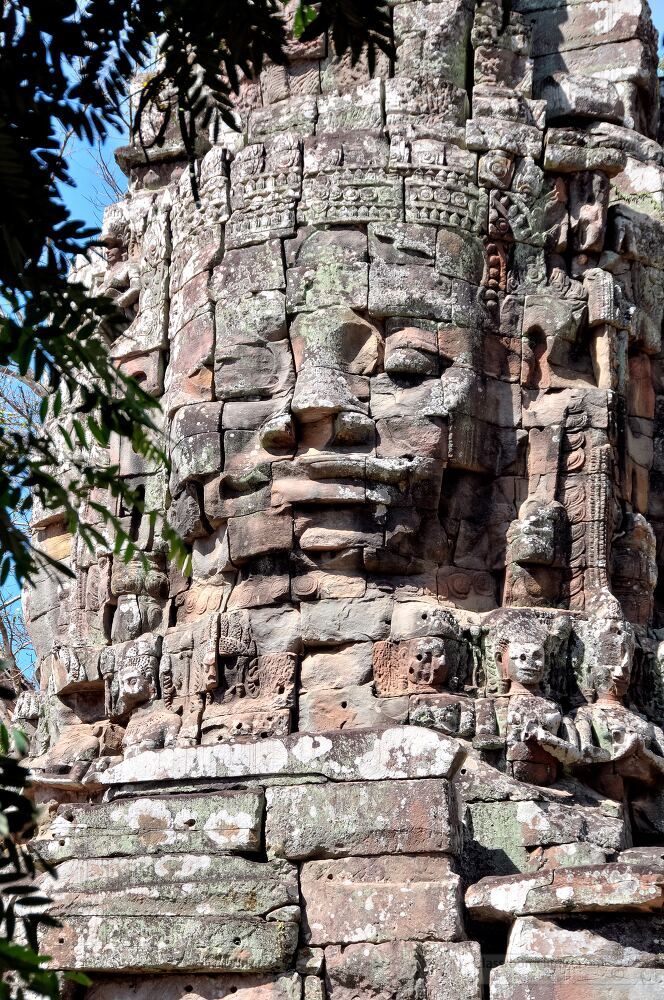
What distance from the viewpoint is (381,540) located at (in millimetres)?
13000

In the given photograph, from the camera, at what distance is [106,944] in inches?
429

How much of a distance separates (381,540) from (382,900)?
3021 millimetres

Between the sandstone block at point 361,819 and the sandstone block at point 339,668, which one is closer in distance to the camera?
the sandstone block at point 361,819

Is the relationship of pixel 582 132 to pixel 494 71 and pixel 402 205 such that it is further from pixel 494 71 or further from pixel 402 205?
pixel 402 205

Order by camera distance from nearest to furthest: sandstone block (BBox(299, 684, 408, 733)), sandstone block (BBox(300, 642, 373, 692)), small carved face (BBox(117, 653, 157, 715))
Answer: sandstone block (BBox(299, 684, 408, 733)) < sandstone block (BBox(300, 642, 373, 692)) < small carved face (BBox(117, 653, 157, 715))

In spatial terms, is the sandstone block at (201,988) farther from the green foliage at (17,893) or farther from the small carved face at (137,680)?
the green foliage at (17,893)

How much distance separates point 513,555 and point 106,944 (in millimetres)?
4284

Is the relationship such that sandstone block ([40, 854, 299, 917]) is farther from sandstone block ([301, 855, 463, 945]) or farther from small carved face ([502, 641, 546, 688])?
small carved face ([502, 641, 546, 688])

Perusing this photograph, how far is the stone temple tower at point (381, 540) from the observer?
1100 cm

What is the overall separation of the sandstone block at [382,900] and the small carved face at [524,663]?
2.07 metres

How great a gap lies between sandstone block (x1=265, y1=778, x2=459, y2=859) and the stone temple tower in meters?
0.02

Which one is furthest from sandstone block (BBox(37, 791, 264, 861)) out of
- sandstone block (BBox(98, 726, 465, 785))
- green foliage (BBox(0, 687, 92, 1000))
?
green foliage (BBox(0, 687, 92, 1000))

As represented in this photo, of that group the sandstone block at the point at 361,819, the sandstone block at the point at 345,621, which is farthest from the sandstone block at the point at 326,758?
the sandstone block at the point at 345,621

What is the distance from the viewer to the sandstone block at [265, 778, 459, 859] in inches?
430
